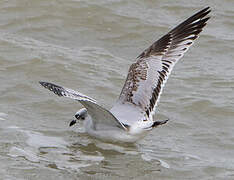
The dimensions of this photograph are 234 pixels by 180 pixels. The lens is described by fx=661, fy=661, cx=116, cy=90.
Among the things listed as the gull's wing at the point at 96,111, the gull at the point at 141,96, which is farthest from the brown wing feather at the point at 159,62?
the gull's wing at the point at 96,111

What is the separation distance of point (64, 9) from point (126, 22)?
1206mm

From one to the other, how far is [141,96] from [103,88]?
170 cm

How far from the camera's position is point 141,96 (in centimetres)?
782

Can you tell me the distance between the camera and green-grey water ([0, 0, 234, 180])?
22.9ft

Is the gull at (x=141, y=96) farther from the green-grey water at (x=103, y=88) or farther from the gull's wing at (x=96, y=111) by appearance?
the green-grey water at (x=103, y=88)

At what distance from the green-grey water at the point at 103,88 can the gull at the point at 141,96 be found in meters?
0.22

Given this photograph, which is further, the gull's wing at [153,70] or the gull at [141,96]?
the gull's wing at [153,70]

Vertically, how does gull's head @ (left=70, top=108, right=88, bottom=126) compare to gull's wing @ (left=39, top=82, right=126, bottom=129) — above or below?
below

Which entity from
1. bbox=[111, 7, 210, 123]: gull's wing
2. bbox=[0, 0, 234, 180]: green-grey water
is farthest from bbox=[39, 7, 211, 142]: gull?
bbox=[0, 0, 234, 180]: green-grey water

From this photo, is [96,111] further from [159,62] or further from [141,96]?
[159,62]

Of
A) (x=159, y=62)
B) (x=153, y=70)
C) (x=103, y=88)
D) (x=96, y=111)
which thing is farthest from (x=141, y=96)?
(x=103, y=88)

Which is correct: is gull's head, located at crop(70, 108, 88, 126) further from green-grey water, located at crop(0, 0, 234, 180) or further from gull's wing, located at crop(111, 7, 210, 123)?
gull's wing, located at crop(111, 7, 210, 123)

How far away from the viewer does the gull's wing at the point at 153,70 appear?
780cm

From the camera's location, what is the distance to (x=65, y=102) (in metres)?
8.94
